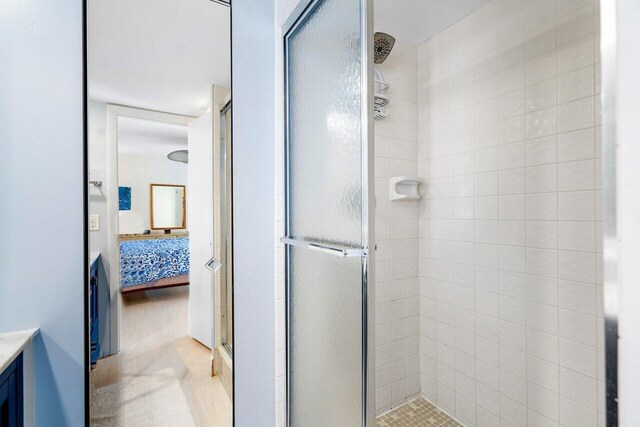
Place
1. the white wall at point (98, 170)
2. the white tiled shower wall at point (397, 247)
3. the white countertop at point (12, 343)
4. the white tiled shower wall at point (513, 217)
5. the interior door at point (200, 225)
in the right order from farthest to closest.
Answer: the white tiled shower wall at point (397, 247) → the white tiled shower wall at point (513, 217) → the interior door at point (200, 225) → the white wall at point (98, 170) → the white countertop at point (12, 343)

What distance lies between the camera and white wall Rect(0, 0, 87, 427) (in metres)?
0.98

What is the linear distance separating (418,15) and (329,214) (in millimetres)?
1555

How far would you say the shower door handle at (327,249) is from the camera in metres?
0.88

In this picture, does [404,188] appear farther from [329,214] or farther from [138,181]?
[138,181]

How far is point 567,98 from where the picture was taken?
1.42 m

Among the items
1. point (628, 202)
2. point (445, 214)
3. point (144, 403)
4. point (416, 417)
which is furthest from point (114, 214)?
point (416, 417)

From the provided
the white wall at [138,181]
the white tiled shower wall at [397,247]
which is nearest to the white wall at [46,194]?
the white wall at [138,181]

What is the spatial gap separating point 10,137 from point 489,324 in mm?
2322

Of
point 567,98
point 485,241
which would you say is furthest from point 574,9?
point 485,241

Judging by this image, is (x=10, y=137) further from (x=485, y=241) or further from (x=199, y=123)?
(x=485, y=241)

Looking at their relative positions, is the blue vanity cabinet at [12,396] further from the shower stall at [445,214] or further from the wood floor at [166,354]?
the shower stall at [445,214]

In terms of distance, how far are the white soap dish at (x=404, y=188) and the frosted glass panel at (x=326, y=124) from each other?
2.92 ft

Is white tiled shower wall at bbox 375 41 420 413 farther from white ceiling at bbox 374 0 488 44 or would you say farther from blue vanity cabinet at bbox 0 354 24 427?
blue vanity cabinet at bbox 0 354 24 427

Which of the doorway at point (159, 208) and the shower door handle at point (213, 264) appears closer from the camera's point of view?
the doorway at point (159, 208)
